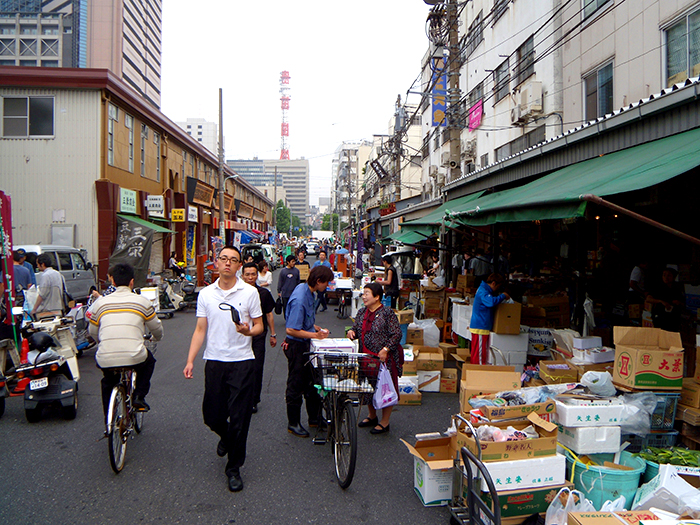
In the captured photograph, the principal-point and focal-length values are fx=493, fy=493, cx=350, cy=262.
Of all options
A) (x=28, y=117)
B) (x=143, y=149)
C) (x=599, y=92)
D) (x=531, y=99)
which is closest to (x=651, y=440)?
(x=599, y=92)

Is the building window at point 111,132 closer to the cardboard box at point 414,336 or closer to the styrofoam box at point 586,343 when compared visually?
the cardboard box at point 414,336

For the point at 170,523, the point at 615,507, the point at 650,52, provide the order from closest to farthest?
the point at 615,507 → the point at 170,523 → the point at 650,52

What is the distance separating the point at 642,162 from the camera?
491 centimetres

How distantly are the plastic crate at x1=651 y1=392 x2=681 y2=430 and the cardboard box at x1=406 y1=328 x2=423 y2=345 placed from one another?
4633 millimetres

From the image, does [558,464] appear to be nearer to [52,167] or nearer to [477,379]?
[477,379]

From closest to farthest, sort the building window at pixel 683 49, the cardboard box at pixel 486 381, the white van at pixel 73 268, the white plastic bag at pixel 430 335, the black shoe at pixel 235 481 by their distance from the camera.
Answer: the black shoe at pixel 235 481
the cardboard box at pixel 486 381
the white plastic bag at pixel 430 335
the building window at pixel 683 49
the white van at pixel 73 268

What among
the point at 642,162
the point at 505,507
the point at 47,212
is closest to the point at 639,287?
the point at 642,162

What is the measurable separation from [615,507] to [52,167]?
846 inches

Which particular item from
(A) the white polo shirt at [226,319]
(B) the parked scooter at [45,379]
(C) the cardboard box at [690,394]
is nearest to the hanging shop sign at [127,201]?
(B) the parked scooter at [45,379]

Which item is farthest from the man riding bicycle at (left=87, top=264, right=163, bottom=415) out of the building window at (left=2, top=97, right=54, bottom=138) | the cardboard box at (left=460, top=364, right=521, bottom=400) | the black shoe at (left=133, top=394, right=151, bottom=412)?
the building window at (left=2, top=97, right=54, bottom=138)

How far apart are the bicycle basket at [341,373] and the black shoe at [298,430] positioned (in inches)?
55.8

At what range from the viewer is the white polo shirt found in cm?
427

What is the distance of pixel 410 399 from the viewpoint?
6648 millimetres

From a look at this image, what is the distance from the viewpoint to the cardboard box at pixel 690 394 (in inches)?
169
